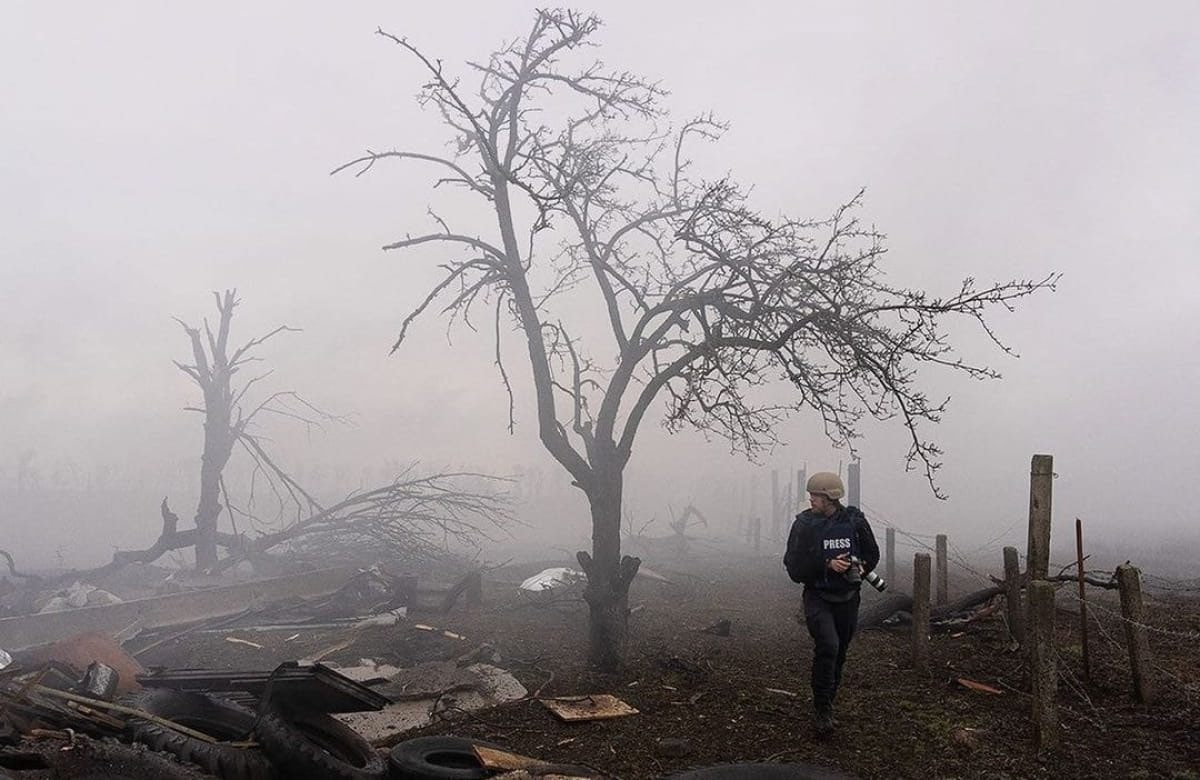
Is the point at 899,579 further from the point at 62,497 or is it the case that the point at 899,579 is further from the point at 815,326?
the point at 62,497

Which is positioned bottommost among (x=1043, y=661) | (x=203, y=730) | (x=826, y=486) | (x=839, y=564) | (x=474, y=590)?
(x=203, y=730)

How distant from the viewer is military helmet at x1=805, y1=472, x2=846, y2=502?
6289mm

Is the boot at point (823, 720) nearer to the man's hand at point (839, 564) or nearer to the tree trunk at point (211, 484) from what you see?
the man's hand at point (839, 564)

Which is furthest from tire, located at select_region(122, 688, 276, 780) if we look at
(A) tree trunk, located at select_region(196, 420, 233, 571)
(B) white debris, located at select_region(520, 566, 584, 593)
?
(A) tree trunk, located at select_region(196, 420, 233, 571)

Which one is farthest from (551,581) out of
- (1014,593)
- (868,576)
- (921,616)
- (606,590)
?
(868,576)

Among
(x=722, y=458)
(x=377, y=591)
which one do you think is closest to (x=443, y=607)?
(x=377, y=591)

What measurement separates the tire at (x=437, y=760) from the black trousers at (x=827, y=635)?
2759 millimetres

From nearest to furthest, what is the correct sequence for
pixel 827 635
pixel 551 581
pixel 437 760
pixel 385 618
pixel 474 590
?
pixel 437 760 → pixel 827 635 → pixel 385 618 → pixel 474 590 → pixel 551 581

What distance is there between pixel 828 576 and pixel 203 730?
5247 millimetres

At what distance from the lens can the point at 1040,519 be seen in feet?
21.1

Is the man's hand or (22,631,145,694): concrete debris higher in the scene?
the man's hand

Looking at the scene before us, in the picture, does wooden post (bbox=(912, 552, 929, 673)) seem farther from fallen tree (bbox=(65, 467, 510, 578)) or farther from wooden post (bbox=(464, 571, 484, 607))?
fallen tree (bbox=(65, 467, 510, 578))

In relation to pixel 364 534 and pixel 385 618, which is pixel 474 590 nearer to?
pixel 385 618

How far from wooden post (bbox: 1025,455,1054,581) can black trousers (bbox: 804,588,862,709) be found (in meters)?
1.63
